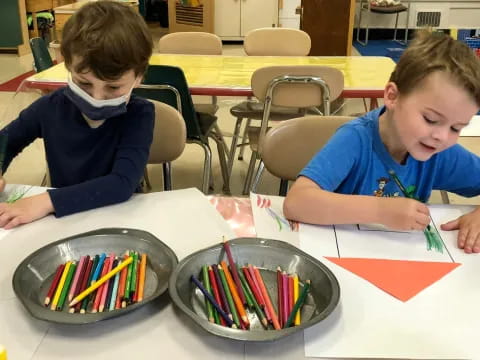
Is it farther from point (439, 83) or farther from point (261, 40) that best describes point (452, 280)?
point (261, 40)

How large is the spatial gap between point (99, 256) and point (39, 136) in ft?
2.03

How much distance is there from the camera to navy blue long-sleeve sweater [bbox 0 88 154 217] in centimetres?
129

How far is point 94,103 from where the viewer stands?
3.91ft

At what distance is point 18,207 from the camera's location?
104 centimetres

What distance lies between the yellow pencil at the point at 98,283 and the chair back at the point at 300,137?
763 mm

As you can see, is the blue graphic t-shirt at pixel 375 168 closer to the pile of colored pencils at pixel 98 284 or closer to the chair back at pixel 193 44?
the pile of colored pencils at pixel 98 284

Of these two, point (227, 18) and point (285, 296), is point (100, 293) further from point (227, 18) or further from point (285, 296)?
point (227, 18)

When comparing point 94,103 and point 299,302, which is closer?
point 299,302

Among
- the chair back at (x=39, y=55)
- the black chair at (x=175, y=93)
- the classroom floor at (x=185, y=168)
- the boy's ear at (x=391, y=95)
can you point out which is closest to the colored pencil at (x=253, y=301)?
the boy's ear at (x=391, y=95)

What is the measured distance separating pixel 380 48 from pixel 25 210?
21.8 feet

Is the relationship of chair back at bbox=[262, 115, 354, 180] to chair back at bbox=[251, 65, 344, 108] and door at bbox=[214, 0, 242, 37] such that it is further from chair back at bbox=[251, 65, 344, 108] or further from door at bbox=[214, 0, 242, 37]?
door at bbox=[214, 0, 242, 37]

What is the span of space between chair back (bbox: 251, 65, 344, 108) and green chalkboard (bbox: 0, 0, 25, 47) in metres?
4.53

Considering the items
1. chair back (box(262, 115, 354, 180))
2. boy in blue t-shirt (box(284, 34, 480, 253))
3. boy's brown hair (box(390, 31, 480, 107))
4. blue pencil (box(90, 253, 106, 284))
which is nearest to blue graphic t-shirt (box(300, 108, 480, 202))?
boy in blue t-shirt (box(284, 34, 480, 253))

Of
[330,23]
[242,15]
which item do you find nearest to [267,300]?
[330,23]
